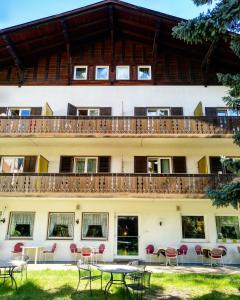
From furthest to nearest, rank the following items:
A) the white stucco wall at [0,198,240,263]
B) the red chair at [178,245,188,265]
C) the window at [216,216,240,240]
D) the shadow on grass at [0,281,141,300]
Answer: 1. the window at [216,216,240,240]
2. the white stucco wall at [0,198,240,263]
3. the red chair at [178,245,188,265]
4. the shadow on grass at [0,281,141,300]

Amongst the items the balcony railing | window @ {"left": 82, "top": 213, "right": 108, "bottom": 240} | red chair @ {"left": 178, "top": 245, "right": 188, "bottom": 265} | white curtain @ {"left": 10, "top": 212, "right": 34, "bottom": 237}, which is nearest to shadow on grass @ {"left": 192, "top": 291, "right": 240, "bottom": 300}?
red chair @ {"left": 178, "top": 245, "right": 188, "bottom": 265}

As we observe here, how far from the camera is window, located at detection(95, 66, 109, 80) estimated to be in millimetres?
16350

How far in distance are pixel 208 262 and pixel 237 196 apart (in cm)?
720

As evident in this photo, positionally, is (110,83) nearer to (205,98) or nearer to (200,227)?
(205,98)

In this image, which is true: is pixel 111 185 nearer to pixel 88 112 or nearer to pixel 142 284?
pixel 88 112

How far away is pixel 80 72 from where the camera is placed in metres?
16.6

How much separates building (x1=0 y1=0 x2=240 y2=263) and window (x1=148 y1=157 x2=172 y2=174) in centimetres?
5

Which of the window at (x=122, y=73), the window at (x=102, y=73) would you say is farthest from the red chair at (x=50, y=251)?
the window at (x=122, y=73)

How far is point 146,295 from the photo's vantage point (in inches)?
299

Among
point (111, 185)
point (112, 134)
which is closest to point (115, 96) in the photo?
point (112, 134)

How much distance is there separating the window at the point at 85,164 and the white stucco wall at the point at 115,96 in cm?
271

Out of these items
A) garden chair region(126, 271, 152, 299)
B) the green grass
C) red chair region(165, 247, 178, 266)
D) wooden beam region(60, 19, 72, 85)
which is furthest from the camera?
wooden beam region(60, 19, 72, 85)

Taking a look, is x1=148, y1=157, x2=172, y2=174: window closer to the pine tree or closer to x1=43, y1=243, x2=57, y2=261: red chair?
x1=43, y1=243, x2=57, y2=261: red chair

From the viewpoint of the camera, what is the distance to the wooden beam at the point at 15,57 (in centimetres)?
1492
